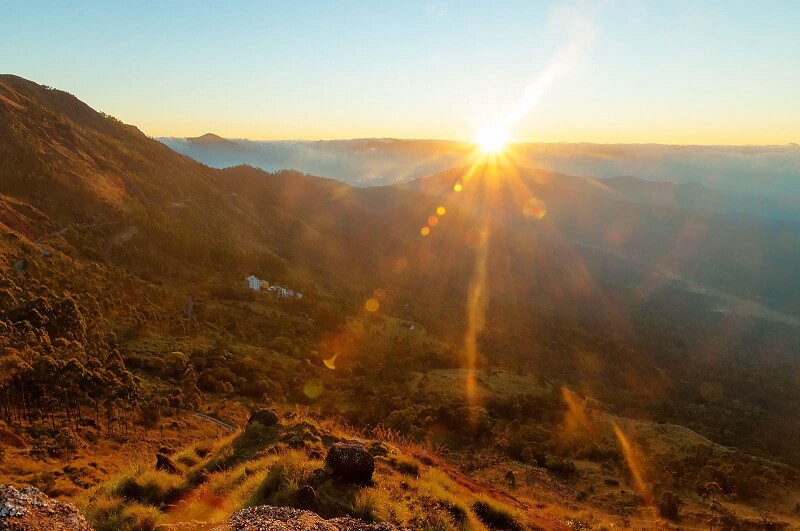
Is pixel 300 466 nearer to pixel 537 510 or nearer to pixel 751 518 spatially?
pixel 537 510

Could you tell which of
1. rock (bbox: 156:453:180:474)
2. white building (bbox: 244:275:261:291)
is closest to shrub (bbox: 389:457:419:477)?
rock (bbox: 156:453:180:474)

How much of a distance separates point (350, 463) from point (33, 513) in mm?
6405

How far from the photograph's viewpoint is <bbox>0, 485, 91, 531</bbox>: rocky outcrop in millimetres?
6527

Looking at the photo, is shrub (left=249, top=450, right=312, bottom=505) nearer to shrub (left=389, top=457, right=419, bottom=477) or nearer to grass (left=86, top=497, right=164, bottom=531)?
grass (left=86, top=497, right=164, bottom=531)

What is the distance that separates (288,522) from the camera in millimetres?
8500

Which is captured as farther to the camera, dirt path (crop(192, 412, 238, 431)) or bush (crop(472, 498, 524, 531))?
dirt path (crop(192, 412, 238, 431))

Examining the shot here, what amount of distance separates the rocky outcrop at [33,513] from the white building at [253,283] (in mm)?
59359

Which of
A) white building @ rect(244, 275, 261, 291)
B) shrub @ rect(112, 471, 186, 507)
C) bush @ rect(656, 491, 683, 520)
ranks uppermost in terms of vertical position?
shrub @ rect(112, 471, 186, 507)

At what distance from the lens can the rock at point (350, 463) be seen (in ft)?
38.1

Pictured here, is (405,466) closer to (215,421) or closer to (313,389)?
(215,421)

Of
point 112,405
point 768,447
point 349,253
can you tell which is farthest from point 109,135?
point 768,447

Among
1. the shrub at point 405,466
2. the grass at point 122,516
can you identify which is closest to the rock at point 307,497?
the grass at point 122,516

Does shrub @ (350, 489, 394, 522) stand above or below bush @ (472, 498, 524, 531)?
above

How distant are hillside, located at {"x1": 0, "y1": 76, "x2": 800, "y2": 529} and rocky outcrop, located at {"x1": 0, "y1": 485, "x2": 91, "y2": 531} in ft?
7.54
